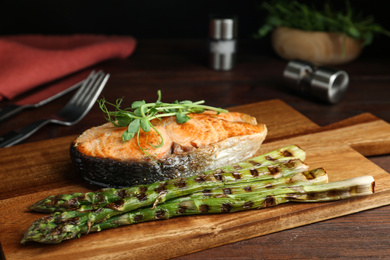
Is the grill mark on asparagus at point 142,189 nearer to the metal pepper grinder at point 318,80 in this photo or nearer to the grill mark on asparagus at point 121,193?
the grill mark on asparagus at point 121,193

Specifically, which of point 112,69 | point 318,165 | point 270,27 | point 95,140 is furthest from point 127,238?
point 270,27

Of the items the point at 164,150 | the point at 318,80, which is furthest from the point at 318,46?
the point at 164,150

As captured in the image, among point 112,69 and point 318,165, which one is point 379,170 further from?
point 112,69

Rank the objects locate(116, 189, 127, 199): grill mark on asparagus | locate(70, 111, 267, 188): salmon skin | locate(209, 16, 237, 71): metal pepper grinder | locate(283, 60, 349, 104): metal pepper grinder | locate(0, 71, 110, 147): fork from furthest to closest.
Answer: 1. locate(209, 16, 237, 71): metal pepper grinder
2. locate(283, 60, 349, 104): metal pepper grinder
3. locate(0, 71, 110, 147): fork
4. locate(70, 111, 267, 188): salmon skin
5. locate(116, 189, 127, 199): grill mark on asparagus

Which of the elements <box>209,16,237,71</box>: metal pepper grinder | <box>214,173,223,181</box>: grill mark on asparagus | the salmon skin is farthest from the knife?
<box>214,173,223,181</box>: grill mark on asparagus

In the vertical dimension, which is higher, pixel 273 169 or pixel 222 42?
pixel 222 42

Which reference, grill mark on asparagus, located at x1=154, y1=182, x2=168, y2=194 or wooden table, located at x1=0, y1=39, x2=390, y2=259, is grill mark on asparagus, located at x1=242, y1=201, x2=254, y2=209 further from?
grill mark on asparagus, located at x1=154, y1=182, x2=168, y2=194

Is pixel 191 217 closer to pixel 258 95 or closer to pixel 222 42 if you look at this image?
pixel 258 95
